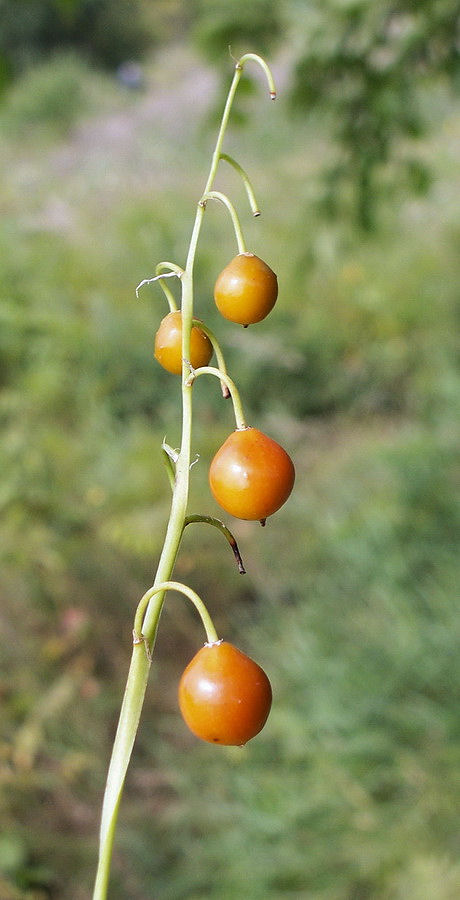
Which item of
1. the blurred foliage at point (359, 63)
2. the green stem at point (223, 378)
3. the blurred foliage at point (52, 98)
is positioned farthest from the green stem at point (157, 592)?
the blurred foliage at point (52, 98)

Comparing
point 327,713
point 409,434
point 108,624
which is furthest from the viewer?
point 409,434

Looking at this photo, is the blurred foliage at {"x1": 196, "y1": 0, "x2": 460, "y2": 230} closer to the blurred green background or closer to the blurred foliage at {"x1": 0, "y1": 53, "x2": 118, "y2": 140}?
the blurred green background

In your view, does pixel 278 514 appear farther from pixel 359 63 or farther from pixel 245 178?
pixel 245 178

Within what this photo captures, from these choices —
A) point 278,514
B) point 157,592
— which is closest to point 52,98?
point 278,514

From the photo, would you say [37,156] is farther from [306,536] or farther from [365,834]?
[365,834]

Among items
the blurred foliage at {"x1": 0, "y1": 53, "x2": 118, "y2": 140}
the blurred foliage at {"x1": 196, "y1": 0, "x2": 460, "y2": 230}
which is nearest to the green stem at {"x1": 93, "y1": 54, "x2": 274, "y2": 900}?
the blurred foliage at {"x1": 196, "y1": 0, "x2": 460, "y2": 230}

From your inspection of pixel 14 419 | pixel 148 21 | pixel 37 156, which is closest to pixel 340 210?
pixel 14 419
